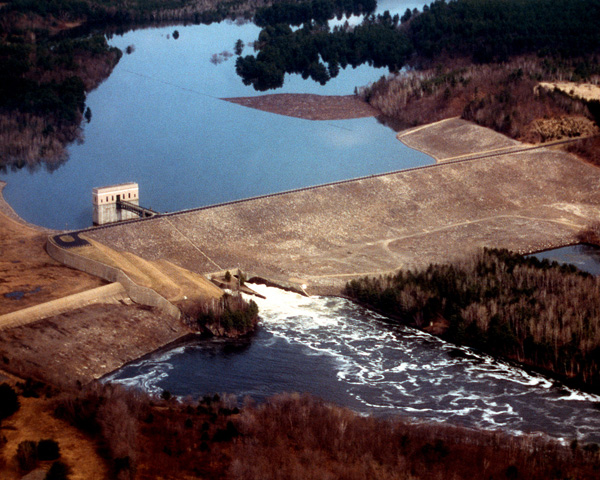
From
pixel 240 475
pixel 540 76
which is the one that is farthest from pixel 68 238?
pixel 540 76

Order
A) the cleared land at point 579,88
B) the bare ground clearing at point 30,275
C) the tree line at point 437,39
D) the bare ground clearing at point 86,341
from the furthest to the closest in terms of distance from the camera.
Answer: the tree line at point 437,39
the cleared land at point 579,88
the bare ground clearing at point 30,275
the bare ground clearing at point 86,341

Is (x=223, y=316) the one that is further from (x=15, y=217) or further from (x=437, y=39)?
(x=437, y=39)

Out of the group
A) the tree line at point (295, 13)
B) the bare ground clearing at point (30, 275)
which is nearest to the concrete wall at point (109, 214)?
the bare ground clearing at point (30, 275)

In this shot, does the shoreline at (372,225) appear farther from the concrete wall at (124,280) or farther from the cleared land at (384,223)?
the concrete wall at (124,280)

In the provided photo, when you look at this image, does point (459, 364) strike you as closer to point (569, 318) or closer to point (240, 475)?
point (569, 318)

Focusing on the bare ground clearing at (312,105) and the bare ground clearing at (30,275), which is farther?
the bare ground clearing at (312,105)

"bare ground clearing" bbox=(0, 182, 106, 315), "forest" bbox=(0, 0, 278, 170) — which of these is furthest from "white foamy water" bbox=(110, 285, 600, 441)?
"forest" bbox=(0, 0, 278, 170)

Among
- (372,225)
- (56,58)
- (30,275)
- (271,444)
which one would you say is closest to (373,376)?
(271,444)
